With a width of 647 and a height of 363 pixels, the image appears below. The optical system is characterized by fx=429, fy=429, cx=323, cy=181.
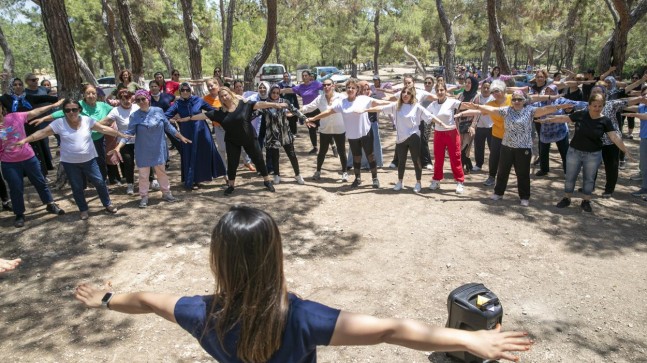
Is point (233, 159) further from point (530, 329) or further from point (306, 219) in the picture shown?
point (530, 329)

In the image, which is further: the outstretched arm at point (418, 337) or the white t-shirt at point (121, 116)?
the white t-shirt at point (121, 116)

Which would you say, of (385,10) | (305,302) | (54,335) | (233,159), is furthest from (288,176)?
(385,10)

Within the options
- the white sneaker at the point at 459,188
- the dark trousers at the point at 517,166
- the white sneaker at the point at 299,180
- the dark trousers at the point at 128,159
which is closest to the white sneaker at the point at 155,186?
the dark trousers at the point at 128,159

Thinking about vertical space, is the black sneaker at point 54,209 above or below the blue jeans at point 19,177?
below

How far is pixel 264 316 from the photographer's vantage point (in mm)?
1386

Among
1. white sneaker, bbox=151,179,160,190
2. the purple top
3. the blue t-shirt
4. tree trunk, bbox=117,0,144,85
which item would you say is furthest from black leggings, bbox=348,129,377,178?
tree trunk, bbox=117,0,144,85

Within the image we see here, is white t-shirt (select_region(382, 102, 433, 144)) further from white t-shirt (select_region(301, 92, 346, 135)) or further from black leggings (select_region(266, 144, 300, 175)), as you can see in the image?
black leggings (select_region(266, 144, 300, 175))

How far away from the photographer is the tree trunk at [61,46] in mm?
7027

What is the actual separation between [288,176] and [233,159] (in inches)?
64.3

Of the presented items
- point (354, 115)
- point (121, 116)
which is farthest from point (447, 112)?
point (121, 116)

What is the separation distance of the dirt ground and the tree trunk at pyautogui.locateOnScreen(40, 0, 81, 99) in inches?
73.1

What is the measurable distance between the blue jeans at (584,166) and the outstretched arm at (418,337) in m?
5.63

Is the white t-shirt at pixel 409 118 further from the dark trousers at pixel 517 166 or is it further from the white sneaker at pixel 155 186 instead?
the white sneaker at pixel 155 186

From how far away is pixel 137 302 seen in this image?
1.70 metres
